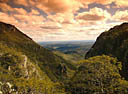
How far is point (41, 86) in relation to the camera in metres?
34.2

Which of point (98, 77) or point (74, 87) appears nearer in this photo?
point (98, 77)

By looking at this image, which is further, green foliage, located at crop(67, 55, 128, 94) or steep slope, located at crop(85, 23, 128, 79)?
steep slope, located at crop(85, 23, 128, 79)

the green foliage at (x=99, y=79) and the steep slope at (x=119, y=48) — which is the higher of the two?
the steep slope at (x=119, y=48)

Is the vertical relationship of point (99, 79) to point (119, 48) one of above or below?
below

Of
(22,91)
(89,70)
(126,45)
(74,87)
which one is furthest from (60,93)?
(126,45)

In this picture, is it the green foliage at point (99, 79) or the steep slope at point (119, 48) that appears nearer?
the green foliage at point (99, 79)

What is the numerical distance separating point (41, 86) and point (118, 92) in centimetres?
2142

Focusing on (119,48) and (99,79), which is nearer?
(99,79)

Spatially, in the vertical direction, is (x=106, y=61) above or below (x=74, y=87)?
above

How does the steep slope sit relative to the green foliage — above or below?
above

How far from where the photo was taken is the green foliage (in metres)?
25.9

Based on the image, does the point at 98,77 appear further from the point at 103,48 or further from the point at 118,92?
the point at 103,48

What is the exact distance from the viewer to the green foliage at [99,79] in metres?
25.9

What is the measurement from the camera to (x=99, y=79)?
2822 cm
